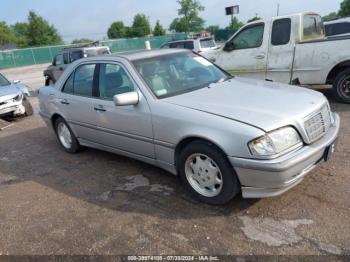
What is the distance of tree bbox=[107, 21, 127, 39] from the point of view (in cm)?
8850

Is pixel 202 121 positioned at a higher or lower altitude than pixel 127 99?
lower

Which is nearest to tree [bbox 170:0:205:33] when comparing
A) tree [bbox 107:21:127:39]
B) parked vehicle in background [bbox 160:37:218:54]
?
tree [bbox 107:21:127:39]

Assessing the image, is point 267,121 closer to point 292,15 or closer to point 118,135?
point 118,135

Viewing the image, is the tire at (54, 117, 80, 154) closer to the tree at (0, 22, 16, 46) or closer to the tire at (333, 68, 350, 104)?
the tire at (333, 68, 350, 104)

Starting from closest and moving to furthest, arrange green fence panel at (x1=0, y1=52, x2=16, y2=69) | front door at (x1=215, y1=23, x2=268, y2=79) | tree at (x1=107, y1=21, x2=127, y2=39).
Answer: front door at (x1=215, y1=23, x2=268, y2=79), green fence panel at (x1=0, y1=52, x2=16, y2=69), tree at (x1=107, y1=21, x2=127, y2=39)

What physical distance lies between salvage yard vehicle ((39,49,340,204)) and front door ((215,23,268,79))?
10.8ft

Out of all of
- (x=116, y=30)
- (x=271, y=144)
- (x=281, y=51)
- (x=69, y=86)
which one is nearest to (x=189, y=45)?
(x=281, y=51)

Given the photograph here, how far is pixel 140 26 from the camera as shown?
3339 inches

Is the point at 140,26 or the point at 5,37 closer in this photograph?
the point at 5,37

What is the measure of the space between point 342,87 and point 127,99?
16.4 ft

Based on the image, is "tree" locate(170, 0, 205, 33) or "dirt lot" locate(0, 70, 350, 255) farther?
"tree" locate(170, 0, 205, 33)

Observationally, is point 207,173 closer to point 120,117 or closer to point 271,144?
point 271,144

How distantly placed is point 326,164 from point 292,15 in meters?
4.38

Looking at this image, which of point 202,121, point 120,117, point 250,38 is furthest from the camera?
point 250,38
